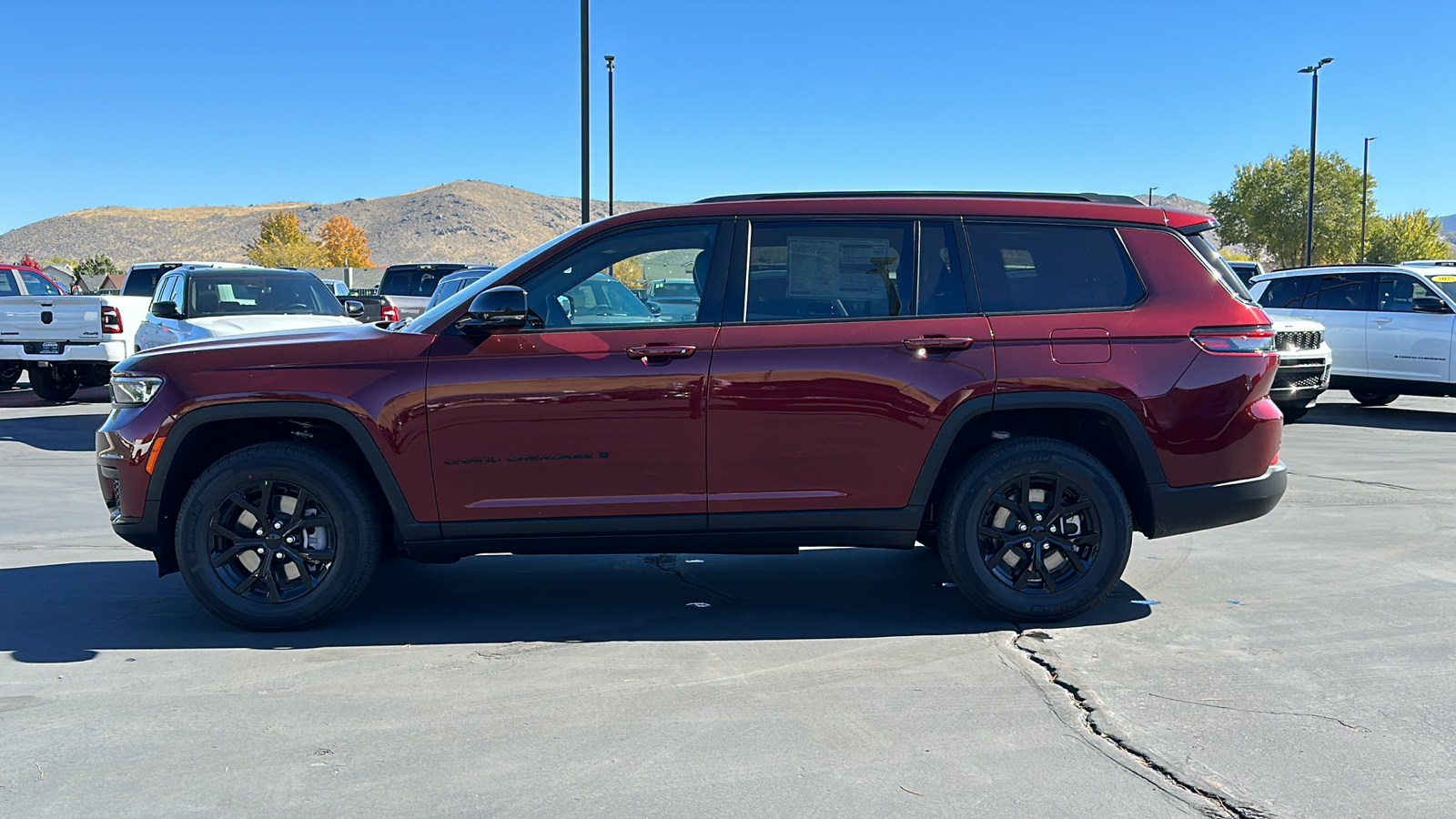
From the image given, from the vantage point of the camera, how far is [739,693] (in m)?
4.35

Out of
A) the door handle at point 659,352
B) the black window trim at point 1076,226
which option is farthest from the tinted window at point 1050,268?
the door handle at point 659,352

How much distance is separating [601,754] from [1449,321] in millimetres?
14044

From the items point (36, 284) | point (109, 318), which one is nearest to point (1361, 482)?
point (109, 318)

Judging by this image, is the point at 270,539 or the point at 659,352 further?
the point at 270,539

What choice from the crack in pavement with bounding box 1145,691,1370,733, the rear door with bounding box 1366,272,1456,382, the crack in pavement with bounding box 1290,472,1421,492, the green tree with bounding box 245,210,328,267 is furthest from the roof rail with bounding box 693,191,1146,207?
the green tree with bounding box 245,210,328,267

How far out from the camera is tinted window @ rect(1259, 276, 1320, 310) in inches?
615

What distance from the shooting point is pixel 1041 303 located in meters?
5.20

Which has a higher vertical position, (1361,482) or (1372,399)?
(1372,399)

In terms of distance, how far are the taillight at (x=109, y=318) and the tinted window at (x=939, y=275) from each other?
13229mm

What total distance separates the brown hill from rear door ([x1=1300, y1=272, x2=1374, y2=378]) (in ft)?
394

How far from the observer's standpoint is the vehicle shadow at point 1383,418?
45.3ft

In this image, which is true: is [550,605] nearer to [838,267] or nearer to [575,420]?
[575,420]

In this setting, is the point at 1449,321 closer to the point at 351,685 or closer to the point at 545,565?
the point at 545,565

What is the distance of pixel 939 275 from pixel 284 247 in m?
105
